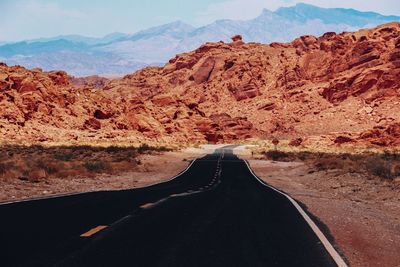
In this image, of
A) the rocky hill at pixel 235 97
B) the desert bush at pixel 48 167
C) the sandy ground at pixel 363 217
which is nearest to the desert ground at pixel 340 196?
the sandy ground at pixel 363 217

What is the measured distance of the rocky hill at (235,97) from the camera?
74.6m

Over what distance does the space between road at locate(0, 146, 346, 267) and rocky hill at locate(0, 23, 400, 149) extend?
2216 inches

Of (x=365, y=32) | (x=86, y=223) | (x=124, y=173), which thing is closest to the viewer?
(x=86, y=223)

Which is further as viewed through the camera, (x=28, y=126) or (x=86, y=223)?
(x=28, y=126)

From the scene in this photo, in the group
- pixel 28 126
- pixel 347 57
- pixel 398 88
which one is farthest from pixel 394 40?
pixel 28 126

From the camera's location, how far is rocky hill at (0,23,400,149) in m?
74.6

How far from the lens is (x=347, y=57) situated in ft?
403

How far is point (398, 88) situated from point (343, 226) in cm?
10295

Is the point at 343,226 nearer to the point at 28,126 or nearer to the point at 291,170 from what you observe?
the point at 291,170

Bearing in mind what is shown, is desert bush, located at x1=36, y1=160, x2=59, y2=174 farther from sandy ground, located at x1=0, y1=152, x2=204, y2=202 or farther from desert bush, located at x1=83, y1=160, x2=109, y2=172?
desert bush, located at x1=83, y1=160, x2=109, y2=172

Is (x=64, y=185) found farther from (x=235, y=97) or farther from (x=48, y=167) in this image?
(x=235, y=97)

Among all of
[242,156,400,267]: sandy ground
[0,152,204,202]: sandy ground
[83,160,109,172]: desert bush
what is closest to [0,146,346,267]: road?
[242,156,400,267]: sandy ground

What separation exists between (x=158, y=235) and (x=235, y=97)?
13482 cm

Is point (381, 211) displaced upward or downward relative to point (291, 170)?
upward
